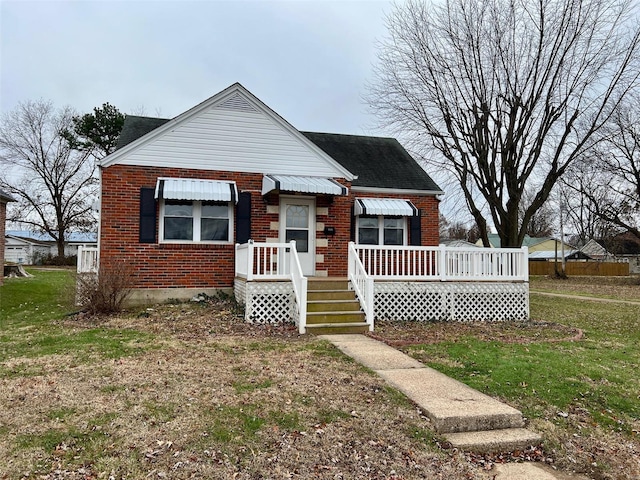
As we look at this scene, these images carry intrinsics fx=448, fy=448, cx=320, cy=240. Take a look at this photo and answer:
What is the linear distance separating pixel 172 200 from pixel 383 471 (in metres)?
9.43

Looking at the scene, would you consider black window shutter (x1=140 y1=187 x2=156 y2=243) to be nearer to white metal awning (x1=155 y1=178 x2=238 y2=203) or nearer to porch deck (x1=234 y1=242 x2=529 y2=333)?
white metal awning (x1=155 y1=178 x2=238 y2=203)

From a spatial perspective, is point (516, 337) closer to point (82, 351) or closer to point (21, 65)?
point (82, 351)

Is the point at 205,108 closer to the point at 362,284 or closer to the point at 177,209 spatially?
the point at 177,209

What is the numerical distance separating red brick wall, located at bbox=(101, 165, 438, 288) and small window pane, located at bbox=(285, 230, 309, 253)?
0.34 m

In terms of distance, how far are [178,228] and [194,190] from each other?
118 centimetres

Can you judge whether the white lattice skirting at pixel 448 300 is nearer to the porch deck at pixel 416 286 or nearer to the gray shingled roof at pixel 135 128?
the porch deck at pixel 416 286

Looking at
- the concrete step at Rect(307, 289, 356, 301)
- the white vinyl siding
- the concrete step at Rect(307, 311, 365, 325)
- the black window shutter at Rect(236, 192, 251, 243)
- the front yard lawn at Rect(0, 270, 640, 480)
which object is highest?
the white vinyl siding

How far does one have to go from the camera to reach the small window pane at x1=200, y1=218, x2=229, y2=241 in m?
11.8

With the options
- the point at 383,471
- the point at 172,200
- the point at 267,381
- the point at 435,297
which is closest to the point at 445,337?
the point at 435,297

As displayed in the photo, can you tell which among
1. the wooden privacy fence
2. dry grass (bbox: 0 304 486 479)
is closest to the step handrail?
dry grass (bbox: 0 304 486 479)

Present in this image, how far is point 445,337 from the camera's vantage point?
8664 millimetres

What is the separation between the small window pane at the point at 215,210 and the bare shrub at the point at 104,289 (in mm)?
2457

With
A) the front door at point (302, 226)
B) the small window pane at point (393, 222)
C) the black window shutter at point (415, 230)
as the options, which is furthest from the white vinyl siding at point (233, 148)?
the black window shutter at point (415, 230)

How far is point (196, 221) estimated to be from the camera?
11703mm
